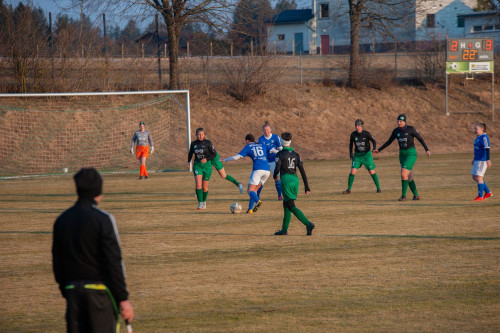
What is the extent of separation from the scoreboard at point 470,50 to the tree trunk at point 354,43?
6.68 metres

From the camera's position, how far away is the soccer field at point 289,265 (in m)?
6.86

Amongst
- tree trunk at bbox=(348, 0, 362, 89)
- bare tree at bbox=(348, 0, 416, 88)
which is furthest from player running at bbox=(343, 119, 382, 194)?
tree trunk at bbox=(348, 0, 362, 89)

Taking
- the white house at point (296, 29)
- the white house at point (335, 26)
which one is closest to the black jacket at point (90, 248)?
the white house at point (335, 26)

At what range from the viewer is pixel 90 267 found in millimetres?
4500

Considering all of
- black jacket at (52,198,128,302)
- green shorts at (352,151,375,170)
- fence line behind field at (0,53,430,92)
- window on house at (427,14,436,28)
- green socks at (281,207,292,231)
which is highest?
window on house at (427,14,436,28)

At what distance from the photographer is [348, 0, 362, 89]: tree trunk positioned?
133 feet

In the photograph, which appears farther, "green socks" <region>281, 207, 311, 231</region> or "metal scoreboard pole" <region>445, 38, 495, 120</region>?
"metal scoreboard pole" <region>445, 38, 495, 120</region>

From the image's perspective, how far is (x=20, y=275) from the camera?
9078 mm

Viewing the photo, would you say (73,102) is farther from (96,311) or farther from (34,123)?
Result: (96,311)

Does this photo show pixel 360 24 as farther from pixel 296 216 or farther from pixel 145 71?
pixel 296 216

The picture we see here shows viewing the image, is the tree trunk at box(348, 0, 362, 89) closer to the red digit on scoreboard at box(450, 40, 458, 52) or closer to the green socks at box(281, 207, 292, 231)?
the red digit on scoreboard at box(450, 40, 458, 52)

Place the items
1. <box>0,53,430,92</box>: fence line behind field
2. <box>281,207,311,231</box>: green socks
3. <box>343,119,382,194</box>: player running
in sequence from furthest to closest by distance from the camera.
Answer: <box>0,53,430,92</box>: fence line behind field → <box>343,119,382,194</box>: player running → <box>281,207,311,231</box>: green socks

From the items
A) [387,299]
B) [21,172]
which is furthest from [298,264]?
[21,172]

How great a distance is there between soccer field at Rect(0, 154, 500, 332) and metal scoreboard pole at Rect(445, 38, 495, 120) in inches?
820
